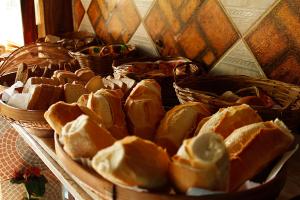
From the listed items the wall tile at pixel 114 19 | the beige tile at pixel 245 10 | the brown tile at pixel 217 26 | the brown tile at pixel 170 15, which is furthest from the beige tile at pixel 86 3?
the beige tile at pixel 245 10

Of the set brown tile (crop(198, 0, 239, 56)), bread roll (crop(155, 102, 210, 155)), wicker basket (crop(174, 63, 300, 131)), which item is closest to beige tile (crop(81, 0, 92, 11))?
brown tile (crop(198, 0, 239, 56))

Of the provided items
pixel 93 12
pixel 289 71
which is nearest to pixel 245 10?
pixel 289 71

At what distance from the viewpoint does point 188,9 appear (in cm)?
142

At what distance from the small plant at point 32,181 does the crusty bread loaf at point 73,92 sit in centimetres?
82

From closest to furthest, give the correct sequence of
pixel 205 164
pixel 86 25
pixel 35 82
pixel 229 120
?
pixel 205 164 < pixel 229 120 < pixel 35 82 < pixel 86 25

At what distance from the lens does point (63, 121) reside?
0.73 m

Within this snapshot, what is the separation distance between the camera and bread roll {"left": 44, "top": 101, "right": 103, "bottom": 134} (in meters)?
0.73

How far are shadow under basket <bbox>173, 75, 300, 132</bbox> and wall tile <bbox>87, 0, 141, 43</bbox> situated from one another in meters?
0.72

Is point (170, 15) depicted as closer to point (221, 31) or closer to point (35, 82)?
point (221, 31)

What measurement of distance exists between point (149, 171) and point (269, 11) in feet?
2.58

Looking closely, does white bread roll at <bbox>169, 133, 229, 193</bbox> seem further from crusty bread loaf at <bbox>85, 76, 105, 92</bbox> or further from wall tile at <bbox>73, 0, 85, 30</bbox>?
wall tile at <bbox>73, 0, 85, 30</bbox>

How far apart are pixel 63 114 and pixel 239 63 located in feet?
2.37

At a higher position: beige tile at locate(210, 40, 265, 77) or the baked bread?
the baked bread

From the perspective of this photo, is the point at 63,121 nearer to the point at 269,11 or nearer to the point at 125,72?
the point at 125,72
